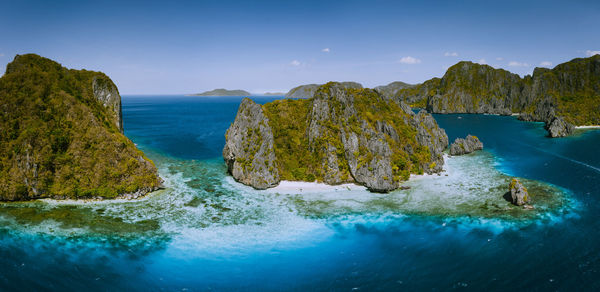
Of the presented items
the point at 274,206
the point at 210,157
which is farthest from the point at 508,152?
the point at 210,157

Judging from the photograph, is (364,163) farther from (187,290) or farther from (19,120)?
(19,120)

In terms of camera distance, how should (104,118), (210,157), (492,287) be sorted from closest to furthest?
(492,287) < (104,118) < (210,157)

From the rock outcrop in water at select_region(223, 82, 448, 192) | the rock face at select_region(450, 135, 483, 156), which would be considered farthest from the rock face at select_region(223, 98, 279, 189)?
the rock face at select_region(450, 135, 483, 156)

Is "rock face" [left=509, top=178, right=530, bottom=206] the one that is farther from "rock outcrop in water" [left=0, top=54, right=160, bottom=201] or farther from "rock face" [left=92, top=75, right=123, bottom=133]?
"rock face" [left=92, top=75, right=123, bottom=133]

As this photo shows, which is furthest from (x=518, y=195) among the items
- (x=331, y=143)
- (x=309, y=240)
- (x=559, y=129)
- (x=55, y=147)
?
(x=559, y=129)

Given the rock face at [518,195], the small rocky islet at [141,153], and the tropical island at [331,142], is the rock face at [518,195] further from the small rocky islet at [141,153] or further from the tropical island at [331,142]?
the small rocky islet at [141,153]

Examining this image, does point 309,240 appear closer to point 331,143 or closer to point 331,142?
point 331,143
